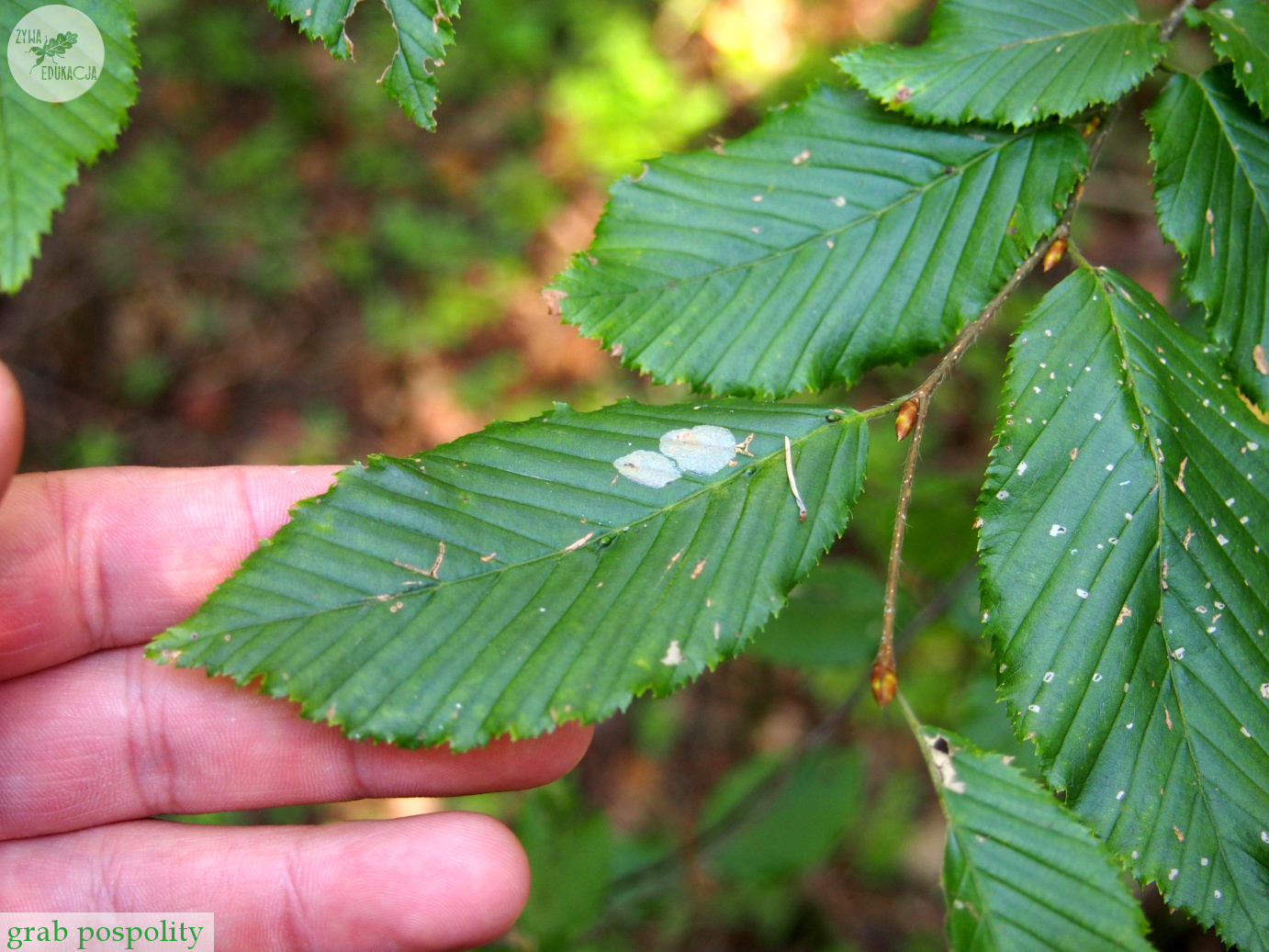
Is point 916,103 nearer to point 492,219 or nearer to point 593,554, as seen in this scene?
point 593,554

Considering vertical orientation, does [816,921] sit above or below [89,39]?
below

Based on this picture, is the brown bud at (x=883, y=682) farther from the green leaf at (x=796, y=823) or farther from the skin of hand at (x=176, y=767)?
the green leaf at (x=796, y=823)

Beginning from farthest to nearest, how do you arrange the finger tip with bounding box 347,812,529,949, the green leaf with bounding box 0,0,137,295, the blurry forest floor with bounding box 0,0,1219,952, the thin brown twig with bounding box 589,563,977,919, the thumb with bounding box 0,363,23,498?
the blurry forest floor with bounding box 0,0,1219,952 < the thin brown twig with bounding box 589,563,977,919 < the finger tip with bounding box 347,812,529,949 < the thumb with bounding box 0,363,23,498 < the green leaf with bounding box 0,0,137,295

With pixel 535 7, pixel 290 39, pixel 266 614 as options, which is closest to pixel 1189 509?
pixel 266 614

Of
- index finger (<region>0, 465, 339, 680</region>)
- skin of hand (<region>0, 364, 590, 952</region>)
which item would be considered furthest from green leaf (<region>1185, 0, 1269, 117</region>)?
index finger (<region>0, 465, 339, 680</region>)

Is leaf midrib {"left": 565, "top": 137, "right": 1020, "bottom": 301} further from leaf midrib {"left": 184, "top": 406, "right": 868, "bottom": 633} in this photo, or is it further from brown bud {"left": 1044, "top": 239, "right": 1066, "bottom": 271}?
leaf midrib {"left": 184, "top": 406, "right": 868, "bottom": 633}

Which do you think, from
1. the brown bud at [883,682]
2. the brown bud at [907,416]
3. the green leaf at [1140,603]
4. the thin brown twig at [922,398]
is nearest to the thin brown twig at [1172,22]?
the thin brown twig at [922,398]

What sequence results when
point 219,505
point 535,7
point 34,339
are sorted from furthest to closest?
1. point 535,7
2. point 34,339
3. point 219,505
